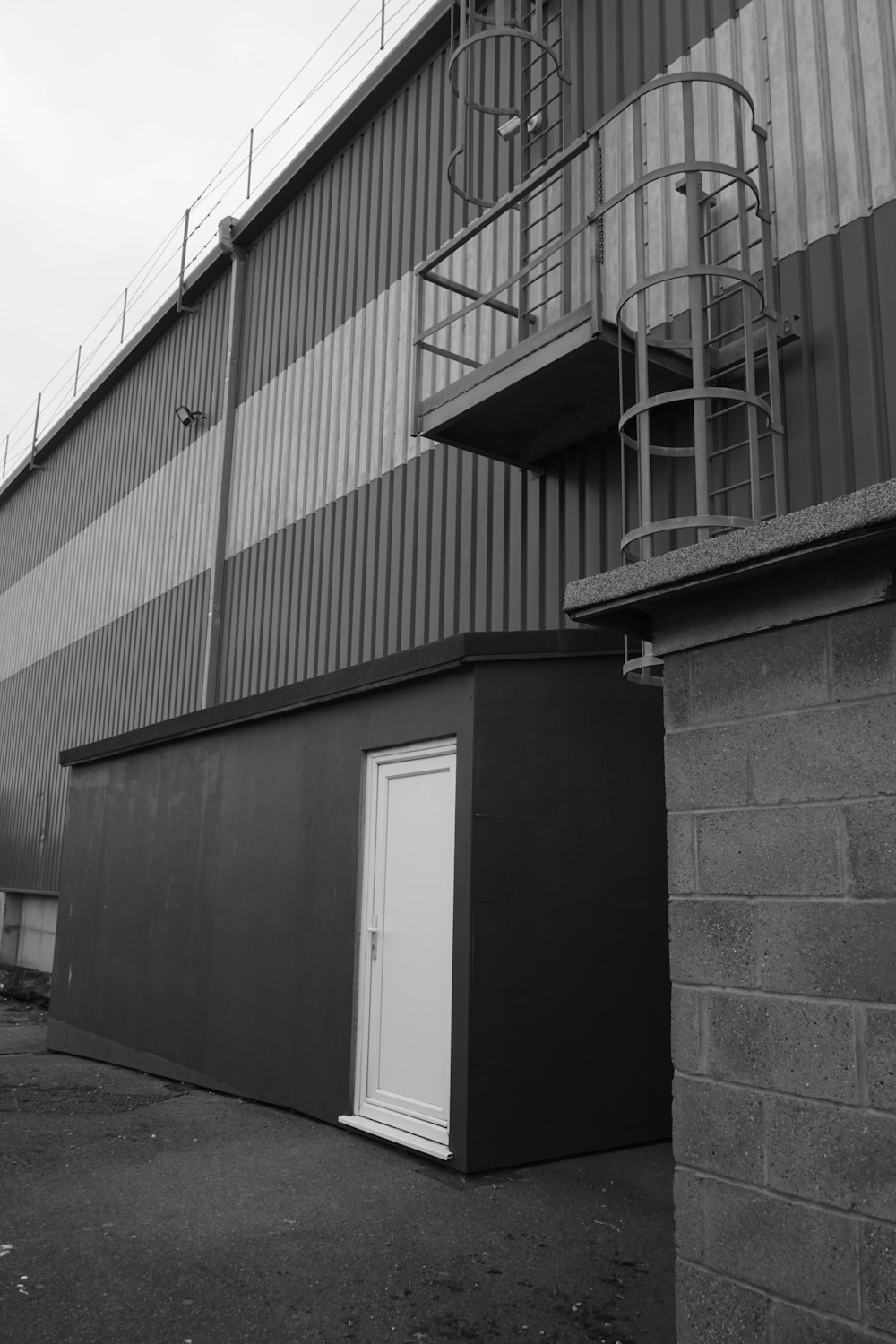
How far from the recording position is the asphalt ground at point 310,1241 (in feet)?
13.5

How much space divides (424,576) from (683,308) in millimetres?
3470

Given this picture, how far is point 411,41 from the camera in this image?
431 inches

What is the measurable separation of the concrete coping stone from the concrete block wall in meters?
0.25

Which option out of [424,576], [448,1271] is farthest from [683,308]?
[448,1271]

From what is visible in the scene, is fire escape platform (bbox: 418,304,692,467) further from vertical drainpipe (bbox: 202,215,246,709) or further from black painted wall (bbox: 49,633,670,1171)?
vertical drainpipe (bbox: 202,215,246,709)

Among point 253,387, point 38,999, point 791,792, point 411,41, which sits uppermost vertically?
point 411,41

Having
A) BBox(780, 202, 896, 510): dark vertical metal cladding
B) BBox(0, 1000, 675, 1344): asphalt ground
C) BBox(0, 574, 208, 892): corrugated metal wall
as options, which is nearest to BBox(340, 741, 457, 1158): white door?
BBox(0, 1000, 675, 1344): asphalt ground

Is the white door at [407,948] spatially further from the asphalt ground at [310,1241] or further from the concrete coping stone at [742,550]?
the concrete coping stone at [742,550]

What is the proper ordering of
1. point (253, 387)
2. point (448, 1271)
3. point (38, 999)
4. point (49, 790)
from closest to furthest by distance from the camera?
point (448, 1271), point (253, 387), point (38, 999), point (49, 790)

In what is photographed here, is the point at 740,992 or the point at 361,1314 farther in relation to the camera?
the point at 361,1314

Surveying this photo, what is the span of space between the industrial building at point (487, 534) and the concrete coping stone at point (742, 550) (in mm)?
2510

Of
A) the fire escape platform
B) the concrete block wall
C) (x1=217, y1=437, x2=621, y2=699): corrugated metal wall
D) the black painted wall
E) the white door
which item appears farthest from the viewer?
(x1=217, y1=437, x2=621, y2=699): corrugated metal wall

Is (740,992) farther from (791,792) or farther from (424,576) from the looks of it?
(424,576)

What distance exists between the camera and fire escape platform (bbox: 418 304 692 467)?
22.9 ft
